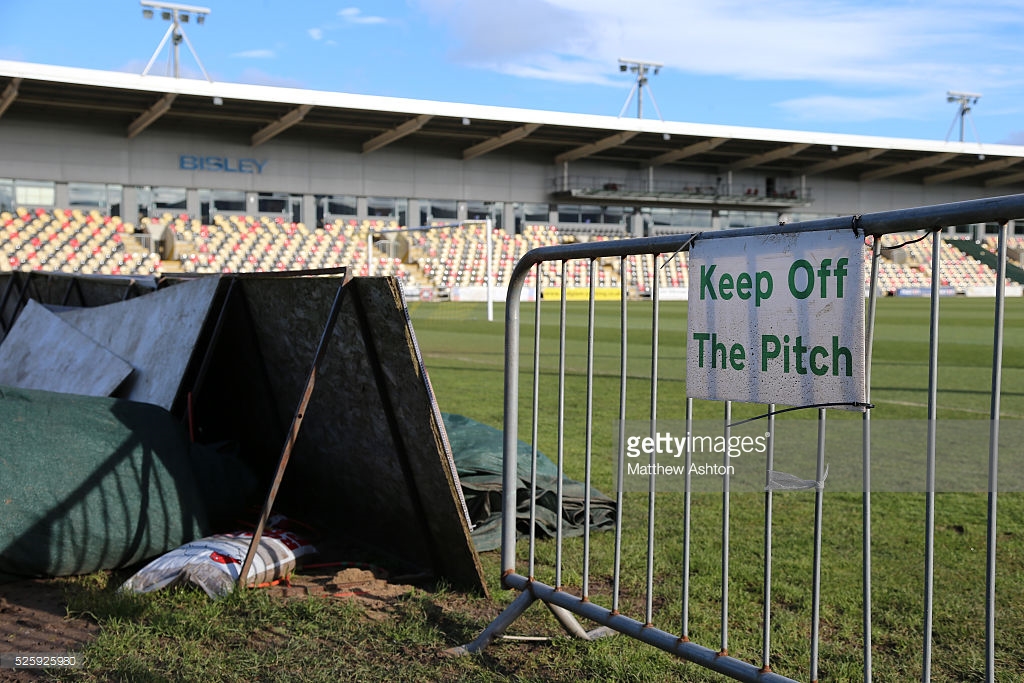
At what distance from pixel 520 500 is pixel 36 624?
2329 millimetres

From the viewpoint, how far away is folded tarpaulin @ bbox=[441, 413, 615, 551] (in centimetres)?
480

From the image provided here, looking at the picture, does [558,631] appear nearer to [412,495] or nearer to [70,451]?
[412,495]

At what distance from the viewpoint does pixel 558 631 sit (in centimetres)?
363

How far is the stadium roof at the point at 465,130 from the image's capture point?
3641cm

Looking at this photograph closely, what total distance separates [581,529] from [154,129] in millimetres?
40469

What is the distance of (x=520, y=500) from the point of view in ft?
16.2

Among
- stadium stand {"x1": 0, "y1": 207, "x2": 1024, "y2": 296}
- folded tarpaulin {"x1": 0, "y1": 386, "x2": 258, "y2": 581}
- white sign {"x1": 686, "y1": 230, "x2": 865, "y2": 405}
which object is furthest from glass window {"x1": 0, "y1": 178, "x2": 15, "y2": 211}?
white sign {"x1": 686, "y1": 230, "x2": 865, "y2": 405}

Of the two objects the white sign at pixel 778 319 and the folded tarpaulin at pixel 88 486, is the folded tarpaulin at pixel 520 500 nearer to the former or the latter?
the folded tarpaulin at pixel 88 486

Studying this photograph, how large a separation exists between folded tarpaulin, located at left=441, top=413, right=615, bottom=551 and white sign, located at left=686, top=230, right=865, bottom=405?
2.03 meters

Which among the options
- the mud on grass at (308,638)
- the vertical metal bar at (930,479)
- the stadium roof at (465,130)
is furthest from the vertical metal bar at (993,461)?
the stadium roof at (465,130)

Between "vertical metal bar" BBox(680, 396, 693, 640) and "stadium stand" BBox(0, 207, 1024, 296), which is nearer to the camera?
"vertical metal bar" BBox(680, 396, 693, 640)

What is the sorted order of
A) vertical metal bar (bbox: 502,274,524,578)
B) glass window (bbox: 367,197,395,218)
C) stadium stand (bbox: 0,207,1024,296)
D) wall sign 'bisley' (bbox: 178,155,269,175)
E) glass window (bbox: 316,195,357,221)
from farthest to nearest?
glass window (bbox: 367,197,395,218)
glass window (bbox: 316,195,357,221)
wall sign 'bisley' (bbox: 178,155,269,175)
stadium stand (bbox: 0,207,1024,296)
vertical metal bar (bbox: 502,274,524,578)

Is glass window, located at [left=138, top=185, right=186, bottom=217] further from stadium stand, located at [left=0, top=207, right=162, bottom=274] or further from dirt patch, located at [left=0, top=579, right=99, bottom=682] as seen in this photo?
dirt patch, located at [left=0, top=579, right=99, bottom=682]

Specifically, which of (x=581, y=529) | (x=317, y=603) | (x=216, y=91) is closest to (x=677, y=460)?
(x=581, y=529)
